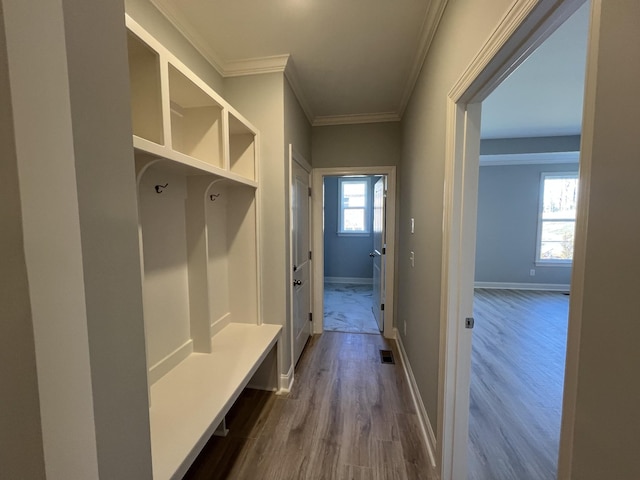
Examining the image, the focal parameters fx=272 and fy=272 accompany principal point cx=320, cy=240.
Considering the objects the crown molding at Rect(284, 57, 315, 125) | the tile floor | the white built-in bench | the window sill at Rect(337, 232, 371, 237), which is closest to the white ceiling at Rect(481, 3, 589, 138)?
the crown molding at Rect(284, 57, 315, 125)

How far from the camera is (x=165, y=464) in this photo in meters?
1.00

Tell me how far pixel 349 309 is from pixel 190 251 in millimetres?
3184

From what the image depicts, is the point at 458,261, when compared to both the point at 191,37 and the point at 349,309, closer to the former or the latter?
the point at 191,37

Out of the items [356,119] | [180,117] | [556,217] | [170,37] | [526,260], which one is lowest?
[526,260]

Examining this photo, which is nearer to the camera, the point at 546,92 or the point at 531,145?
the point at 546,92

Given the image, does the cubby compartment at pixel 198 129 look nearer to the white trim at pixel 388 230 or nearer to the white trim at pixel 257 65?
the white trim at pixel 257 65

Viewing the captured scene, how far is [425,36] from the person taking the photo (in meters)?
1.79

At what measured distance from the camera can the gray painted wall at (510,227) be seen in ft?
17.7

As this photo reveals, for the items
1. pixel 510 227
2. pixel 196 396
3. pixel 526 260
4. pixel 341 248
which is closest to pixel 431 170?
pixel 196 396

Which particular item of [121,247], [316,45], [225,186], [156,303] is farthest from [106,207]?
[316,45]

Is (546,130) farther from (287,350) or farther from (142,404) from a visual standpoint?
(142,404)

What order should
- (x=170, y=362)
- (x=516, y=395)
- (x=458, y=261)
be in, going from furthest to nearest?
(x=516, y=395)
(x=170, y=362)
(x=458, y=261)

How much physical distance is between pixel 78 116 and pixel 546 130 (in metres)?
5.39

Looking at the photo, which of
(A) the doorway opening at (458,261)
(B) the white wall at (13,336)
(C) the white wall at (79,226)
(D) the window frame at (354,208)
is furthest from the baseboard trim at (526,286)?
(B) the white wall at (13,336)
